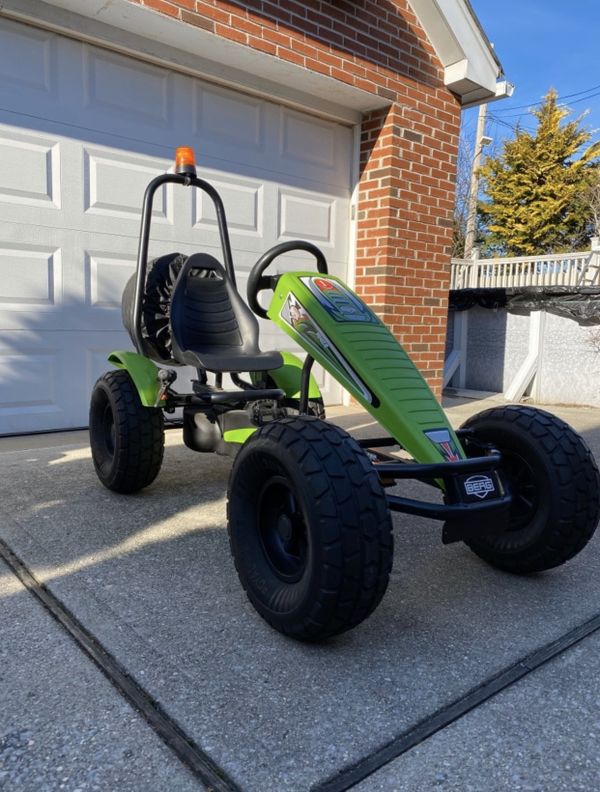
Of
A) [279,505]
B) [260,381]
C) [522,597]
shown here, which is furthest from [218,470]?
[522,597]

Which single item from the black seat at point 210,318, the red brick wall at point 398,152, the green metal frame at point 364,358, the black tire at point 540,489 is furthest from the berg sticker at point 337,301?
the red brick wall at point 398,152

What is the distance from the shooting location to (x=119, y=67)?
14.6 ft

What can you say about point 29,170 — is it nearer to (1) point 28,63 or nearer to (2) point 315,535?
(1) point 28,63

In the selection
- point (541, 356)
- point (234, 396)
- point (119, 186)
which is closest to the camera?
point (234, 396)

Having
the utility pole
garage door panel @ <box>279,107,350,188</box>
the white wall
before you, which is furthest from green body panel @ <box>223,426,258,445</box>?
the utility pole

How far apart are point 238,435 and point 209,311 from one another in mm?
735

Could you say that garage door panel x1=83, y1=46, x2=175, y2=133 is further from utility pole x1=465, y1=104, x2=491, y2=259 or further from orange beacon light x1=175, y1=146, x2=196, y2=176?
utility pole x1=465, y1=104, x2=491, y2=259

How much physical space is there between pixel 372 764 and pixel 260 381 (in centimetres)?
221

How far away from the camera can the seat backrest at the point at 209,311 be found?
3.01 metres

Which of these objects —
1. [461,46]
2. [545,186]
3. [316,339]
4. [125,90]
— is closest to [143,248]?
[316,339]

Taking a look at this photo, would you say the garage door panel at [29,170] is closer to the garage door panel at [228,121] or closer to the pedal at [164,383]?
the garage door panel at [228,121]

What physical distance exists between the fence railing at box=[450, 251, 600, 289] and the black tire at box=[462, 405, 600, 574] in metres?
6.64

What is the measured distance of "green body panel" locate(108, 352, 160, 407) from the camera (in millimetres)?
2945

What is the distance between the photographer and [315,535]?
65.5 inches
